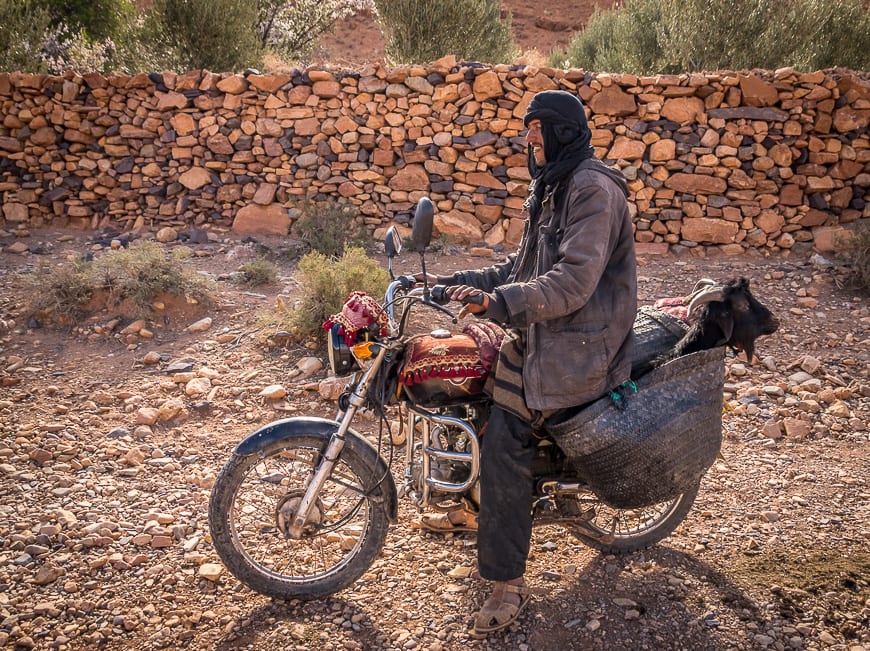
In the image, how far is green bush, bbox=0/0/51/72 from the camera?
10.4 meters

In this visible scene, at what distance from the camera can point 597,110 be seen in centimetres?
803

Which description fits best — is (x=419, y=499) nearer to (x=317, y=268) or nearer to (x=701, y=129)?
(x=317, y=268)

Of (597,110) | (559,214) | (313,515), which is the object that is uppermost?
(597,110)

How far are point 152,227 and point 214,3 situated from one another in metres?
4.06

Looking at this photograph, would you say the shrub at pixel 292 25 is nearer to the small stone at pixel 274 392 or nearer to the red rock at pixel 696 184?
the red rock at pixel 696 184

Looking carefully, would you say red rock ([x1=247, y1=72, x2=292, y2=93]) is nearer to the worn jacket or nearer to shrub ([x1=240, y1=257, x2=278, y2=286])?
shrub ([x1=240, y1=257, x2=278, y2=286])

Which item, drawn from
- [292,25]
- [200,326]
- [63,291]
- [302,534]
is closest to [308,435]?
[302,534]

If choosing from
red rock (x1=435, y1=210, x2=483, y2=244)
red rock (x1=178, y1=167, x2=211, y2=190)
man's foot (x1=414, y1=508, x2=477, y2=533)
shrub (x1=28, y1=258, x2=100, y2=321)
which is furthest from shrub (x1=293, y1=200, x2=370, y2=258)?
man's foot (x1=414, y1=508, x2=477, y2=533)

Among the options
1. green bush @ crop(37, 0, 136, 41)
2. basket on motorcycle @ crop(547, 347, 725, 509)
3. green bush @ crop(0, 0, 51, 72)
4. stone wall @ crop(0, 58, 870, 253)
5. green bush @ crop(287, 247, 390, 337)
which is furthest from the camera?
green bush @ crop(37, 0, 136, 41)

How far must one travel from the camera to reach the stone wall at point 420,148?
780 centimetres

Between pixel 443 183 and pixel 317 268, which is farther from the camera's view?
pixel 443 183

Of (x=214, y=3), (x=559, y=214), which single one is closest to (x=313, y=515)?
(x=559, y=214)

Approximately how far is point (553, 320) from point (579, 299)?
0.17 m

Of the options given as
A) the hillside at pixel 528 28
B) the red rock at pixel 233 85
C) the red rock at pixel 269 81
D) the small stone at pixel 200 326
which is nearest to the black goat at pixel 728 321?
the small stone at pixel 200 326
